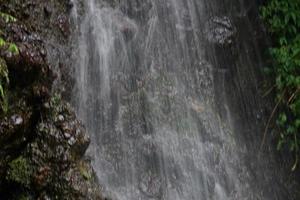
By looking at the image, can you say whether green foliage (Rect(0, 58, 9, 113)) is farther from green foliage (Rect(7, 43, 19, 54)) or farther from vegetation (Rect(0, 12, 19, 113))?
green foliage (Rect(7, 43, 19, 54))

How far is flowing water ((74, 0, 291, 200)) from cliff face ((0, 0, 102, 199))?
1168 millimetres

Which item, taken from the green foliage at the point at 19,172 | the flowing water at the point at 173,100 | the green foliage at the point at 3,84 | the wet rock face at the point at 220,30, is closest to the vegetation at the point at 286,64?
the flowing water at the point at 173,100

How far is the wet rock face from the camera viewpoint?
817 cm

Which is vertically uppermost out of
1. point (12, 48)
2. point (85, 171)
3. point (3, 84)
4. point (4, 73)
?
point (12, 48)

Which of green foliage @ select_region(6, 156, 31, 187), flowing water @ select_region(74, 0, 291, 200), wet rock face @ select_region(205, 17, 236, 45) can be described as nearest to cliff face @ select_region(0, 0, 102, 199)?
green foliage @ select_region(6, 156, 31, 187)

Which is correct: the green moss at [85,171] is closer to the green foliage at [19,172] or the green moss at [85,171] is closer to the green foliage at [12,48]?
the green foliage at [19,172]

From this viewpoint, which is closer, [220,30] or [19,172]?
[19,172]

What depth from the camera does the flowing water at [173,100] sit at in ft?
21.3

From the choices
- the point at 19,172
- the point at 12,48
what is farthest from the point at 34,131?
the point at 12,48

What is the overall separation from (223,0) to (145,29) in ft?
5.26

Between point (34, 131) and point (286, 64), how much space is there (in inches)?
165

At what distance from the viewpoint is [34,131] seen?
15.9 ft

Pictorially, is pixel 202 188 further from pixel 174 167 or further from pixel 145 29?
pixel 145 29

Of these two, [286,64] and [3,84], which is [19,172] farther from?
[286,64]
